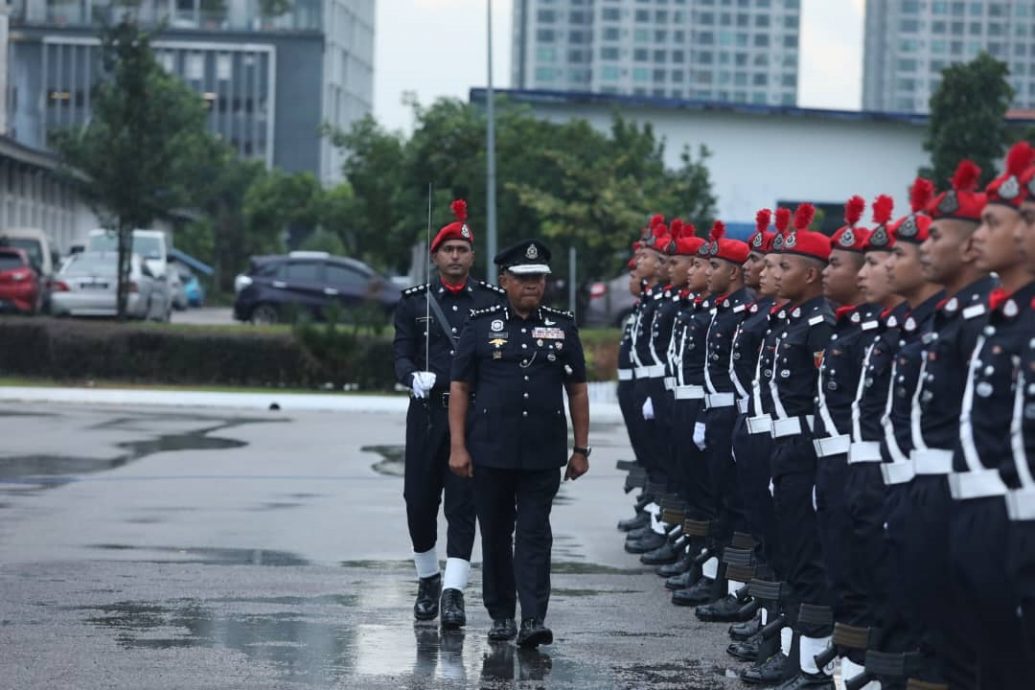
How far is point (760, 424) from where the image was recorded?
9602mm

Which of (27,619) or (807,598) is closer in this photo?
(807,598)

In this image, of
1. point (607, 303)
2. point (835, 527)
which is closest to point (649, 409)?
point (835, 527)

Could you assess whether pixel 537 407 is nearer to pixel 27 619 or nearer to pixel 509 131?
pixel 27 619

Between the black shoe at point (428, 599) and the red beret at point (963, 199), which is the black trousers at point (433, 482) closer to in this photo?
the black shoe at point (428, 599)

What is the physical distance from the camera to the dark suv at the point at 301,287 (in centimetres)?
4231

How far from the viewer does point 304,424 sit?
82.1 feet

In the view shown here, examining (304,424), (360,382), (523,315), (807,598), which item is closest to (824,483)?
(807,598)

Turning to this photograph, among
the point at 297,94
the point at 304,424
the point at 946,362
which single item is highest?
the point at 297,94

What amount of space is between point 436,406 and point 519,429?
904mm

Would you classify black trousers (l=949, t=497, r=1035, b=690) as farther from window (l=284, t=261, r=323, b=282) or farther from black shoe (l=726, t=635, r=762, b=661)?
window (l=284, t=261, r=323, b=282)

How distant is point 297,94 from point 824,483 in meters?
133

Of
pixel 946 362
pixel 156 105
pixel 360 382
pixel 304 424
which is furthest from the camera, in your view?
pixel 156 105

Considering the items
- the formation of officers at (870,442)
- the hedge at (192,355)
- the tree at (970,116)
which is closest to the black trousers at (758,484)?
the formation of officers at (870,442)

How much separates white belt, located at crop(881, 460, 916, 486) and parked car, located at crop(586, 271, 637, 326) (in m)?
36.6
